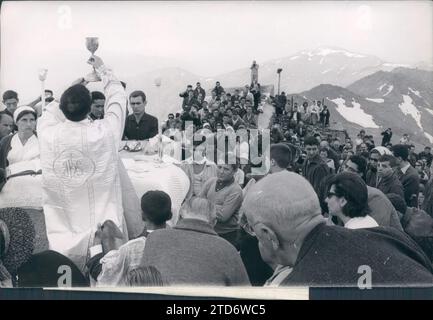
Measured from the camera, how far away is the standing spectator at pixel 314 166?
13.7 ft

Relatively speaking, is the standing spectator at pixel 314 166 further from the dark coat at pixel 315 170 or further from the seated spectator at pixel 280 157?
the seated spectator at pixel 280 157

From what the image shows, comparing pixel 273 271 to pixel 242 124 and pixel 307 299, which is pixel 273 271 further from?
pixel 242 124

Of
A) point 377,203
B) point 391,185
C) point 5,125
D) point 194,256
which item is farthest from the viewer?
point 5,125

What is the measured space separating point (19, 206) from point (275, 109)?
5.76ft

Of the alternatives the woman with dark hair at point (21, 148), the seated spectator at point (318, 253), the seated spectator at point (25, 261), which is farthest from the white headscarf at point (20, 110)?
the seated spectator at point (318, 253)

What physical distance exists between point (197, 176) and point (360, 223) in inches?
41.3

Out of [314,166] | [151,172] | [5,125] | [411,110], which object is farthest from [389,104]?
[5,125]

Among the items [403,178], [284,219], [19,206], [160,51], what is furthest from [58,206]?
[403,178]

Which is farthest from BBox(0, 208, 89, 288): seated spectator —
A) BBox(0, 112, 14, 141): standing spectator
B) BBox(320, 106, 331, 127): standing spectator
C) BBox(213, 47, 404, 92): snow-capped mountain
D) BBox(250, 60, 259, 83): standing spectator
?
BBox(320, 106, 331, 127): standing spectator

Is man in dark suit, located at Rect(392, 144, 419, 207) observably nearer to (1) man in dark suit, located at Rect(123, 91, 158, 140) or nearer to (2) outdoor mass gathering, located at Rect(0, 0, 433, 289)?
(2) outdoor mass gathering, located at Rect(0, 0, 433, 289)

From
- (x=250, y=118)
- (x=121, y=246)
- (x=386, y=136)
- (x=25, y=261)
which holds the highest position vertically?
(x=250, y=118)

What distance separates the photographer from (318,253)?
345 cm

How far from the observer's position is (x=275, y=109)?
4.35 m

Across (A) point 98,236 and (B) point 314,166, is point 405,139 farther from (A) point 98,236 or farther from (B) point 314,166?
(A) point 98,236
